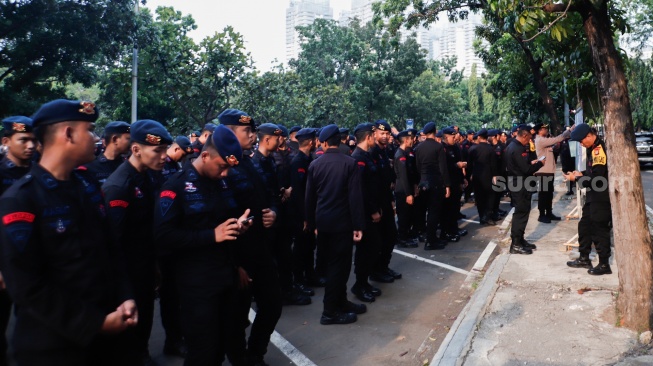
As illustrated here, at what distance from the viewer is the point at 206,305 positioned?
3.34 metres

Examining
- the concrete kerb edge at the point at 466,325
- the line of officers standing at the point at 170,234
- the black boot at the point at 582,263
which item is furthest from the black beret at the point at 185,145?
the black boot at the point at 582,263

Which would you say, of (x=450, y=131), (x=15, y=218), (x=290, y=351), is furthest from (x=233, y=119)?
(x=450, y=131)

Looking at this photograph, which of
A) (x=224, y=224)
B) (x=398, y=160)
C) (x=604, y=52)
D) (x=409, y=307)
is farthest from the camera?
(x=398, y=160)

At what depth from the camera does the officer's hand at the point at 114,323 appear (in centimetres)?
237

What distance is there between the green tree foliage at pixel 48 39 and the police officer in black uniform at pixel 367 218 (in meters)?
15.1

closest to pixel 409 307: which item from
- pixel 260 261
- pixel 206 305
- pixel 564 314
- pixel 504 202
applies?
pixel 564 314

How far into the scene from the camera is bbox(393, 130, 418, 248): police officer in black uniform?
28.9 ft

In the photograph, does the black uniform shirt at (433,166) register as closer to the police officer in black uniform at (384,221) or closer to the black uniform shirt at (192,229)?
the police officer in black uniform at (384,221)

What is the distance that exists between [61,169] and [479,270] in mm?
6341

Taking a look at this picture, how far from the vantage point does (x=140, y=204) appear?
4.05 metres

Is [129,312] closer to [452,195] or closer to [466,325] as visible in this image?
[466,325]

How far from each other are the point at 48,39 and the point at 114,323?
18538 mm

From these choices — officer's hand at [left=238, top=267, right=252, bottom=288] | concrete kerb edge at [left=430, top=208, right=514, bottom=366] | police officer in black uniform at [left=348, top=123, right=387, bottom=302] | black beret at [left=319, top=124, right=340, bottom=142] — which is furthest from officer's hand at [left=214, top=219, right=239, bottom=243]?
police officer in black uniform at [left=348, top=123, right=387, bottom=302]

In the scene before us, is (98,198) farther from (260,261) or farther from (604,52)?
(604,52)
